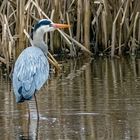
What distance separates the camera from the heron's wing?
8.09 metres

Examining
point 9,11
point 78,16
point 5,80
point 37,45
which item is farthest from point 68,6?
point 37,45

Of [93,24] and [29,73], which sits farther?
[93,24]

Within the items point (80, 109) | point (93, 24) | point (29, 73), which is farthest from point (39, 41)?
point (93, 24)

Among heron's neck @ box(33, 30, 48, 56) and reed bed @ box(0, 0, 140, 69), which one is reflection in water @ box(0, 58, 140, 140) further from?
reed bed @ box(0, 0, 140, 69)

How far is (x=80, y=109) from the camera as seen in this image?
8.72 metres

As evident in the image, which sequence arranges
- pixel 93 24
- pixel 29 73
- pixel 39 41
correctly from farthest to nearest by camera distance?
1. pixel 93 24
2. pixel 39 41
3. pixel 29 73

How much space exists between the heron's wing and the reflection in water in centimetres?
36

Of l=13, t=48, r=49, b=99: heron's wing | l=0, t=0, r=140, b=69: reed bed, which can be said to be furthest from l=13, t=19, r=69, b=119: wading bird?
l=0, t=0, r=140, b=69: reed bed

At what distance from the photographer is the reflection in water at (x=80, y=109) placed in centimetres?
724

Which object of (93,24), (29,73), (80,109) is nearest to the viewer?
(29,73)

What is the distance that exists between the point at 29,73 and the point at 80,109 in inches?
33.0

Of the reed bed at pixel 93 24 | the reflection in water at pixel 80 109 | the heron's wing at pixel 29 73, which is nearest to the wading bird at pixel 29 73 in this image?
the heron's wing at pixel 29 73

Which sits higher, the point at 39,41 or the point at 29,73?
the point at 39,41

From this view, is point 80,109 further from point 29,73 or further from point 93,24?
point 93,24
